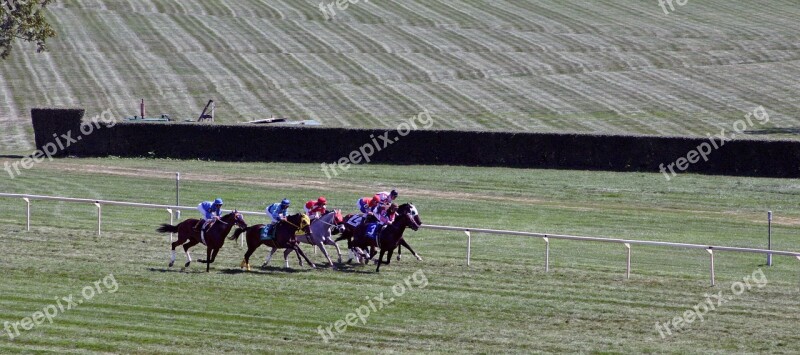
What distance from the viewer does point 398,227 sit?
20.0 meters

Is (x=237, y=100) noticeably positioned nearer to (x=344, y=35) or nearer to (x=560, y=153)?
(x=344, y=35)

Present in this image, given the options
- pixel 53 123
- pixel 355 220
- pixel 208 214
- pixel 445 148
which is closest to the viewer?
pixel 208 214

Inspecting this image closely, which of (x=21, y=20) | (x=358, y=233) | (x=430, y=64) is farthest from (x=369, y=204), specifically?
(x=430, y=64)

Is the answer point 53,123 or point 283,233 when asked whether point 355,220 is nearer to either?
point 283,233

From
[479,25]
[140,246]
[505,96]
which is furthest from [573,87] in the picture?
[140,246]

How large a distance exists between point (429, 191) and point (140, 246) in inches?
407

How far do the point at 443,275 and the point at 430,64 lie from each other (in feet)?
112

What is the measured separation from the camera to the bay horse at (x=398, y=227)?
64.9 ft

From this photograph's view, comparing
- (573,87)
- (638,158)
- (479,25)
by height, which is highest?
(479,25)

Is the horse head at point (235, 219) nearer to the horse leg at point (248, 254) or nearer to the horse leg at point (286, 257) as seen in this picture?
the horse leg at point (248, 254)

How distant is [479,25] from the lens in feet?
199

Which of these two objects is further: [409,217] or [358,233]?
[358,233]

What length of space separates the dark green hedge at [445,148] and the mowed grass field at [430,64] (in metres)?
5.10

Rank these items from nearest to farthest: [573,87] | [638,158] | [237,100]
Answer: [638,158]
[237,100]
[573,87]
